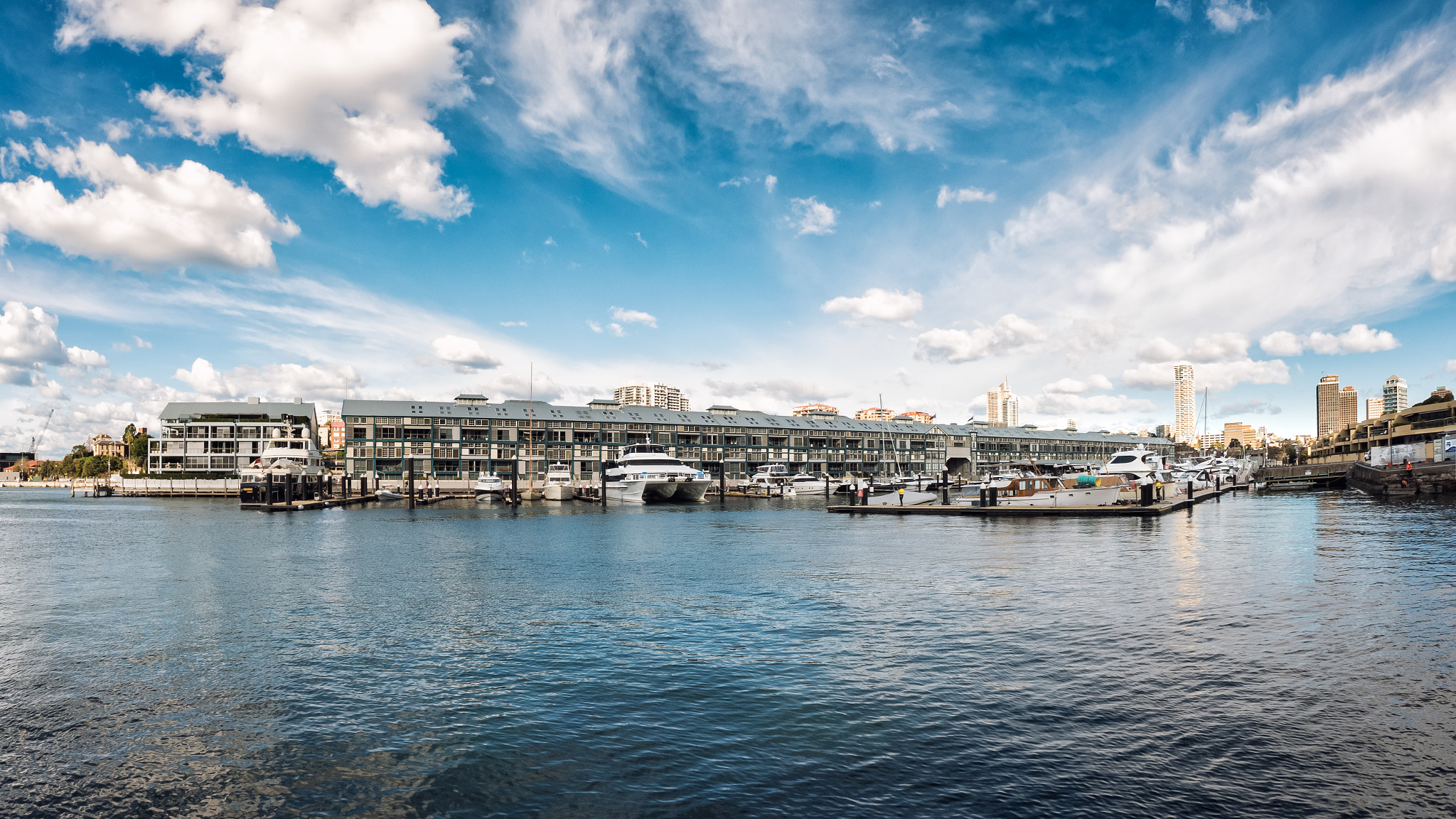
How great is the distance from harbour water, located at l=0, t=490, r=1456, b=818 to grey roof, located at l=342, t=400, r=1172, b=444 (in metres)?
103

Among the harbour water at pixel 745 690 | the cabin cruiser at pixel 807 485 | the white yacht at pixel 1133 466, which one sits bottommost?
the cabin cruiser at pixel 807 485

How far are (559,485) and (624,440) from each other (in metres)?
50.6

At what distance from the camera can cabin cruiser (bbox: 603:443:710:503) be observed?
87125 mm

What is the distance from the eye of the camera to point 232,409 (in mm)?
146125

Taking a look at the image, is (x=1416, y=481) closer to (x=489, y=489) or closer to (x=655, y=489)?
(x=655, y=489)

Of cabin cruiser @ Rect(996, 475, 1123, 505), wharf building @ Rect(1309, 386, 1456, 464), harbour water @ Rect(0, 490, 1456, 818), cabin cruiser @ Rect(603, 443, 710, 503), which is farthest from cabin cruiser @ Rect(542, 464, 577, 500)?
wharf building @ Rect(1309, 386, 1456, 464)

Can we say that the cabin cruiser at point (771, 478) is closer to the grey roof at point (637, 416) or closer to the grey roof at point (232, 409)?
the grey roof at point (637, 416)

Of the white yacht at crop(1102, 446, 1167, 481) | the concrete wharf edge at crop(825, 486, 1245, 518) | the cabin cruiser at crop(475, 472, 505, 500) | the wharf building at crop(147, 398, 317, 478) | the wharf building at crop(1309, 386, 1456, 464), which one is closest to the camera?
the concrete wharf edge at crop(825, 486, 1245, 518)

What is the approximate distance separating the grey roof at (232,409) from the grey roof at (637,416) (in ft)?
94.1

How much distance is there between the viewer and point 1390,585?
22.9m

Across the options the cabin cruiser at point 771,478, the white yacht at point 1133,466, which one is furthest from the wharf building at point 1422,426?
the cabin cruiser at point 771,478

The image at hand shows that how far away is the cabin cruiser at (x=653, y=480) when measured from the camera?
8712 centimetres

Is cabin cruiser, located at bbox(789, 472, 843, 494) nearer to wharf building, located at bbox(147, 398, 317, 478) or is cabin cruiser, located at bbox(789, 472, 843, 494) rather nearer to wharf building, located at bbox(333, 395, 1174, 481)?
wharf building, located at bbox(333, 395, 1174, 481)

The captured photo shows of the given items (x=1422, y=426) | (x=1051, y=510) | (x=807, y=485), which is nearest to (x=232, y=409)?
(x=807, y=485)
